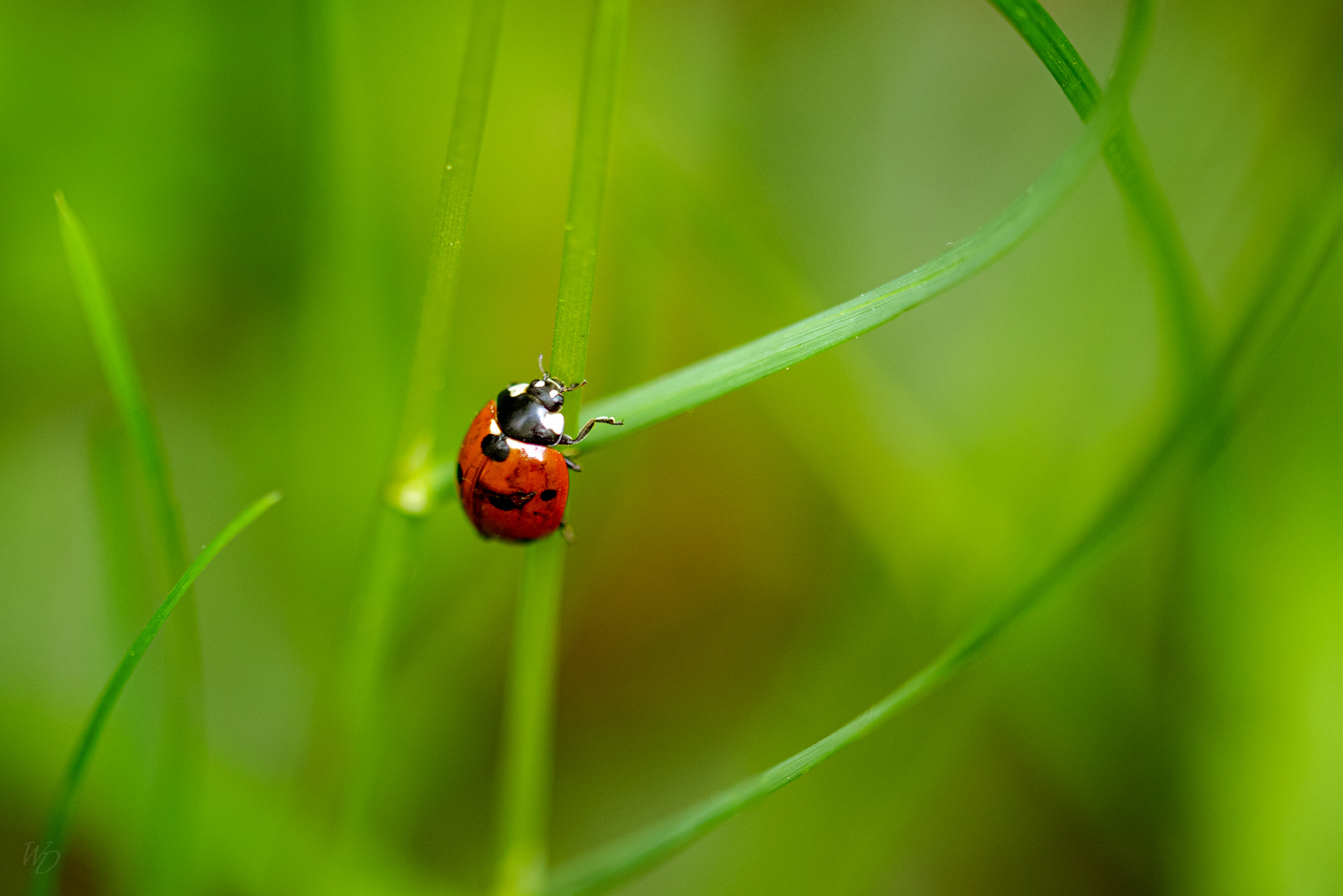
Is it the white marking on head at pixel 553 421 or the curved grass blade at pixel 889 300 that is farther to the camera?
the white marking on head at pixel 553 421

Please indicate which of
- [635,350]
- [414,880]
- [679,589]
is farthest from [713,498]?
[414,880]

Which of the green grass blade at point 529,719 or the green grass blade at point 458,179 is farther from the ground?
the green grass blade at point 458,179

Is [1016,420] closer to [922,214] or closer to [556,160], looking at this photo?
[922,214]

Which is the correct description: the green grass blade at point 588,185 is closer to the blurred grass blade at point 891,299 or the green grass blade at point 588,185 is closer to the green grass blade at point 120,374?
the blurred grass blade at point 891,299

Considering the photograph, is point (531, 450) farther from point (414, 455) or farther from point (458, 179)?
point (458, 179)

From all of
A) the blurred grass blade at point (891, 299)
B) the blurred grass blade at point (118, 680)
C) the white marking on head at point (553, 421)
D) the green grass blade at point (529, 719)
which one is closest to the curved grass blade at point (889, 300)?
the blurred grass blade at point (891, 299)

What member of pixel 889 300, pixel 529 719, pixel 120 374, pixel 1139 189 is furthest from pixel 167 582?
pixel 1139 189
